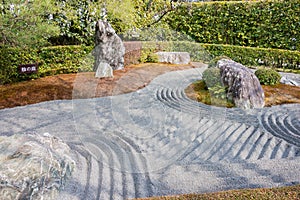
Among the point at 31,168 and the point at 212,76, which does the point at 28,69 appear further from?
the point at 31,168

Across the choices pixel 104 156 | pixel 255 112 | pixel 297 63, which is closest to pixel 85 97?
pixel 104 156

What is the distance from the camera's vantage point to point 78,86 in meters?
5.91

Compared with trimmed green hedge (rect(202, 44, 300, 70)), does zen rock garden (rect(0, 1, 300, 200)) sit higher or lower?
lower

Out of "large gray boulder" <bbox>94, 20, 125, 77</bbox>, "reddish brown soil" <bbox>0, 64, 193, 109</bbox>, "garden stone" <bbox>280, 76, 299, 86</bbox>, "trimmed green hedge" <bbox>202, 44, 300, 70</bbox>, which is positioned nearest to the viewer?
"reddish brown soil" <bbox>0, 64, 193, 109</bbox>

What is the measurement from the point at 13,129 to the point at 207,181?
374cm

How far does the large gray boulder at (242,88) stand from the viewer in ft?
19.3

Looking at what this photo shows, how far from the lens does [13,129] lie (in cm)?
482

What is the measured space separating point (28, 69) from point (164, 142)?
219 inches

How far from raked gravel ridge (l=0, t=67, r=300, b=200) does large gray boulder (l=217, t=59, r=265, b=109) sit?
29cm

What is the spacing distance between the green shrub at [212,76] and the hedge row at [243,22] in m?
7.47

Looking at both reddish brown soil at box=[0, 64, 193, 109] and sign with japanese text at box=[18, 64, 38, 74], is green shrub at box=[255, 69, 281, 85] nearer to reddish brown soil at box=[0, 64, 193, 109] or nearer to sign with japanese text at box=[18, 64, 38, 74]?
reddish brown soil at box=[0, 64, 193, 109]

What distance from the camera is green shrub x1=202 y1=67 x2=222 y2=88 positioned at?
6.25 metres

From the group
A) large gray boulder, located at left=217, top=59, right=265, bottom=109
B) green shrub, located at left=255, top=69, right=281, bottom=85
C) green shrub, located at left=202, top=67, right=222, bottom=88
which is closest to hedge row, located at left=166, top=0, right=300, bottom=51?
green shrub, located at left=255, top=69, right=281, bottom=85

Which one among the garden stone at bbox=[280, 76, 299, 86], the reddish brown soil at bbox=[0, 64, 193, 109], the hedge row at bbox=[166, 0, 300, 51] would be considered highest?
the hedge row at bbox=[166, 0, 300, 51]
